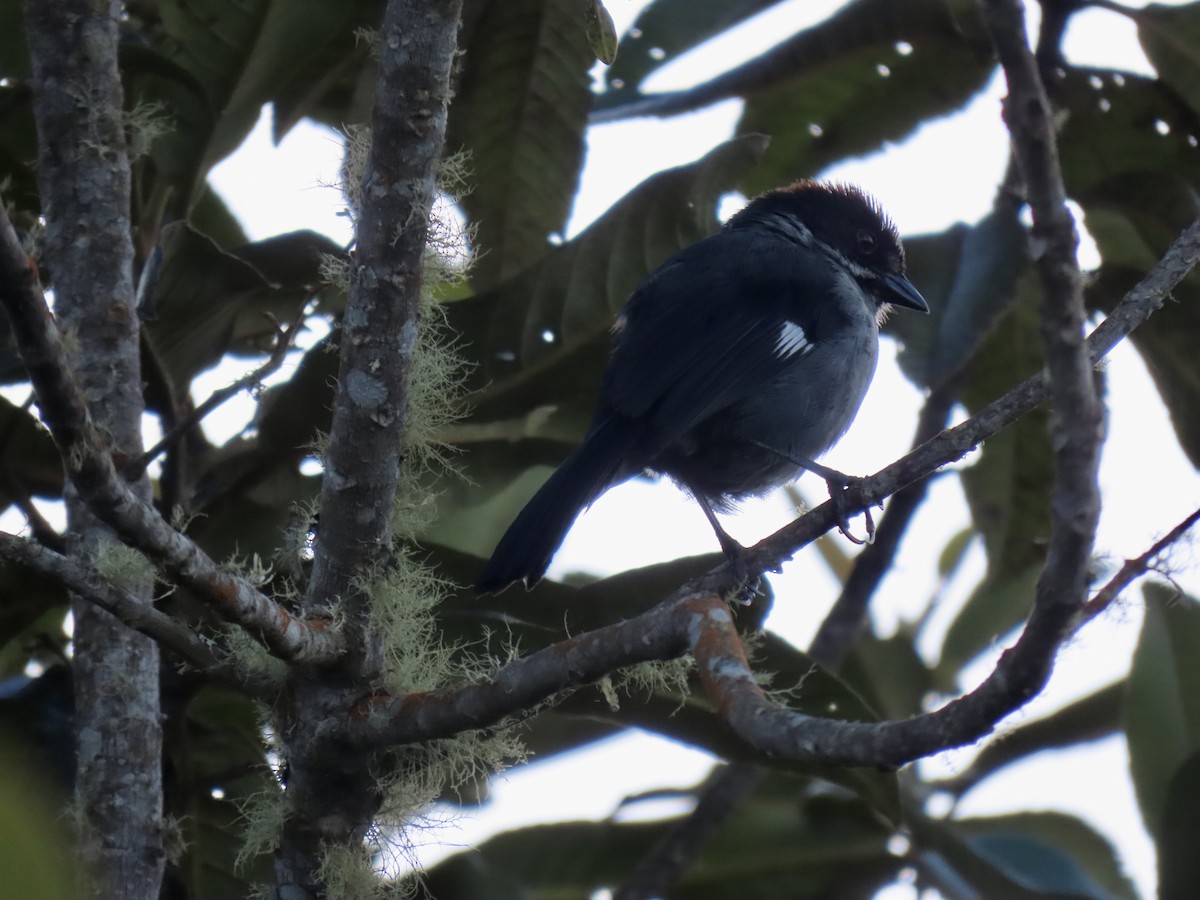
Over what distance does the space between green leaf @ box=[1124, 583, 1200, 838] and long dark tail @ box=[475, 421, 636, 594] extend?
4.51 feet

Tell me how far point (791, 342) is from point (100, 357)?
202cm

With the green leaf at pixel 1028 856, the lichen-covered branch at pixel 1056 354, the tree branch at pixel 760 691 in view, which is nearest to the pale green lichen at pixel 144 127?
the tree branch at pixel 760 691

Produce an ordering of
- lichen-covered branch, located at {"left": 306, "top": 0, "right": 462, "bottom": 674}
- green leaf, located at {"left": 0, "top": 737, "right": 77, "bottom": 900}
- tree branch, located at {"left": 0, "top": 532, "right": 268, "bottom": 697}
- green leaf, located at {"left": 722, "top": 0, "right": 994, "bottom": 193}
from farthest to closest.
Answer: green leaf, located at {"left": 722, "top": 0, "right": 994, "bottom": 193}, lichen-covered branch, located at {"left": 306, "top": 0, "right": 462, "bottom": 674}, tree branch, located at {"left": 0, "top": 532, "right": 268, "bottom": 697}, green leaf, located at {"left": 0, "top": 737, "right": 77, "bottom": 900}

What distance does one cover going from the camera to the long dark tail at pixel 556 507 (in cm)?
292

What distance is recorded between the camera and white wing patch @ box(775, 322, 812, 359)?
155 inches

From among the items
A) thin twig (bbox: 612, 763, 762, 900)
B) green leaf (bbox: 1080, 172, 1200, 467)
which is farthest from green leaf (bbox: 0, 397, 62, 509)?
green leaf (bbox: 1080, 172, 1200, 467)

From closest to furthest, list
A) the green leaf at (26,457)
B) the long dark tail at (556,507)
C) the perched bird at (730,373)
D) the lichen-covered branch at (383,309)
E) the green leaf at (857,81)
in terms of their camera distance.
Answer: the lichen-covered branch at (383,309), the long dark tail at (556,507), the green leaf at (26,457), the perched bird at (730,373), the green leaf at (857,81)

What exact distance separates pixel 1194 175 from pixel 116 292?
3153 mm

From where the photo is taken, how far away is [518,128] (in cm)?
390

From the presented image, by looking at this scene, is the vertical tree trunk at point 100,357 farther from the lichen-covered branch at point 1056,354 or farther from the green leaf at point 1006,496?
the green leaf at point 1006,496

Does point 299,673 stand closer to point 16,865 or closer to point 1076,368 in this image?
point 1076,368

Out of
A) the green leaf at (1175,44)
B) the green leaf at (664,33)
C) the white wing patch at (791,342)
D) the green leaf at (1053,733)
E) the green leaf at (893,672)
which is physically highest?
the green leaf at (664,33)

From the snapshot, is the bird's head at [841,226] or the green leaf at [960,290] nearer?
the green leaf at [960,290]

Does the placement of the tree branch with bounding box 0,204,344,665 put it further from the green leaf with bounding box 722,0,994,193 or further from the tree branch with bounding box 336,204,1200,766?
the green leaf with bounding box 722,0,994,193
